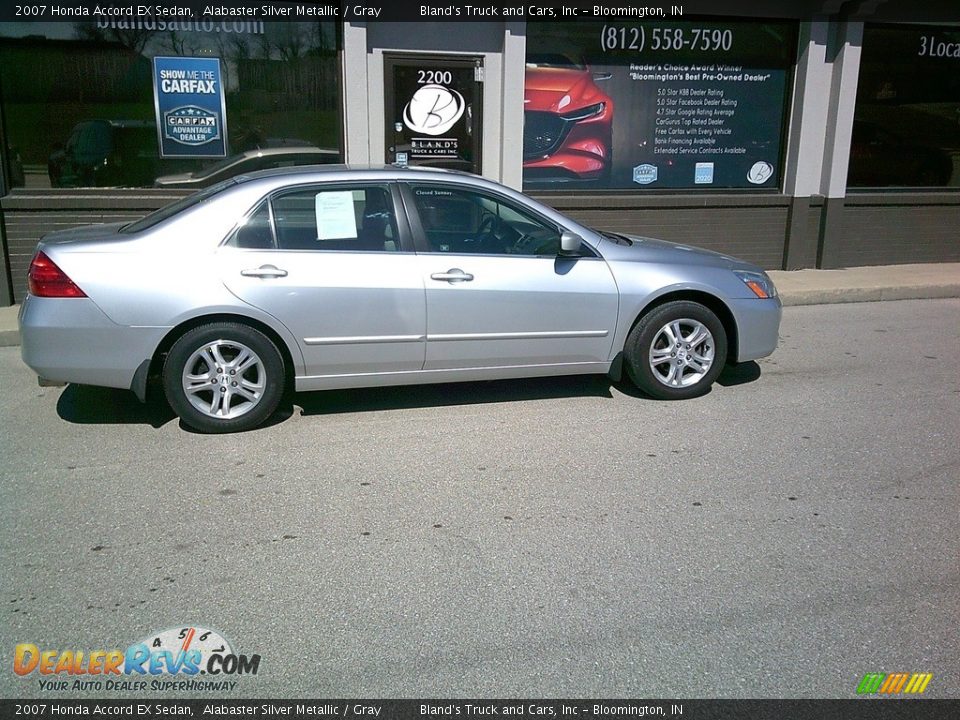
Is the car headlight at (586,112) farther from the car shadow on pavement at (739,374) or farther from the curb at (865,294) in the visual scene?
the car shadow on pavement at (739,374)

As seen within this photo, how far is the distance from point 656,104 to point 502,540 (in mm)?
7867

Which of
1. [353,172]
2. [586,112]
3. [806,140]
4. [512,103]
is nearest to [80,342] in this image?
[353,172]

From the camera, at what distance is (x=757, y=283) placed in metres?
6.08

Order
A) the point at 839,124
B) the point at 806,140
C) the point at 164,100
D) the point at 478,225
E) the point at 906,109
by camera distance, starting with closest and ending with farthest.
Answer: the point at 478,225 → the point at 164,100 → the point at 839,124 → the point at 806,140 → the point at 906,109

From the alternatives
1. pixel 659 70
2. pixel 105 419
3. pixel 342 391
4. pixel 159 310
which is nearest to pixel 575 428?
pixel 342 391

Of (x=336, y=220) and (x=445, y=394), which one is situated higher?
(x=336, y=220)

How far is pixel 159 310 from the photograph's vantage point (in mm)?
4969

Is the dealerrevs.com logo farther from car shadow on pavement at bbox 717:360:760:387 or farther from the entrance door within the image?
the entrance door

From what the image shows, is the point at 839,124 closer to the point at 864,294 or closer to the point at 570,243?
the point at 864,294

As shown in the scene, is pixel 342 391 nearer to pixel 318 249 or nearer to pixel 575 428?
pixel 318 249

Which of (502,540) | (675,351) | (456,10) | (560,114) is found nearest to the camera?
(502,540)

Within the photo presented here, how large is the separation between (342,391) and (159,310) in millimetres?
1610

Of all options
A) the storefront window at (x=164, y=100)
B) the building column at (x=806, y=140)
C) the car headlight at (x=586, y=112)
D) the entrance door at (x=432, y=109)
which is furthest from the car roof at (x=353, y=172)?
the building column at (x=806, y=140)

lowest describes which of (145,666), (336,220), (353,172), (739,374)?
(145,666)
